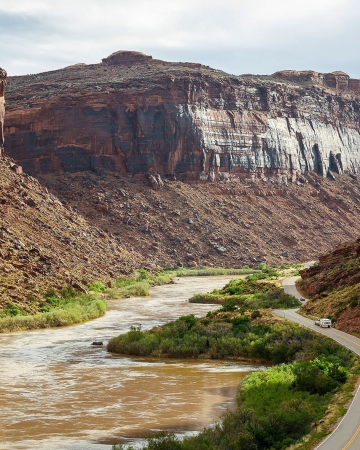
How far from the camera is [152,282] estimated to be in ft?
274

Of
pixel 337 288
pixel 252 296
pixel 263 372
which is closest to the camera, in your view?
pixel 263 372

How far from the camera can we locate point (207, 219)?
11200 centimetres

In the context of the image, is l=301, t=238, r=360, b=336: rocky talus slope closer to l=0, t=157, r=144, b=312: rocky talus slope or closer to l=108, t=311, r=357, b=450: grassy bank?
l=108, t=311, r=357, b=450: grassy bank

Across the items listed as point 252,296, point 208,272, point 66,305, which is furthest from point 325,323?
point 208,272

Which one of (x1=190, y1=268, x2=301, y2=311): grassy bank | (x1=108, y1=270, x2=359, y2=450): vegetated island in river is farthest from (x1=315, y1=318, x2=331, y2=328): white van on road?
(x1=190, y1=268, x2=301, y2=311): grassy bank

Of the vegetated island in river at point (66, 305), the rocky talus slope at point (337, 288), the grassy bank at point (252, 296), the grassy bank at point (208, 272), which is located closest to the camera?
the rocky talus slope at point (337, 288)

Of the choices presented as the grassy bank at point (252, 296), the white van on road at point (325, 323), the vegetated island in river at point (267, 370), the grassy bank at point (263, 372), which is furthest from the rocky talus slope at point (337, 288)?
the grassy bank at point (263, 372)

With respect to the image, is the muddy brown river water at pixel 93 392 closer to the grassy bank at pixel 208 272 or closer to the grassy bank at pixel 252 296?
the grassy bank at pixel 252 296

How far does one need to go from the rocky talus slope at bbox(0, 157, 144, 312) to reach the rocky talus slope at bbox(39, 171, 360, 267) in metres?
10.9

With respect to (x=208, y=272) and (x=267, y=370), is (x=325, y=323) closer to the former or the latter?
(x=267, y=370)

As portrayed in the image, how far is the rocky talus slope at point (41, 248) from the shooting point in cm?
5569

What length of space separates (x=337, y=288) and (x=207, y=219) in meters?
61.8

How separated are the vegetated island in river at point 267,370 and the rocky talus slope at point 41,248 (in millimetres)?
12858

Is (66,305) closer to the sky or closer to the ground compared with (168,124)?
closer to the ground
